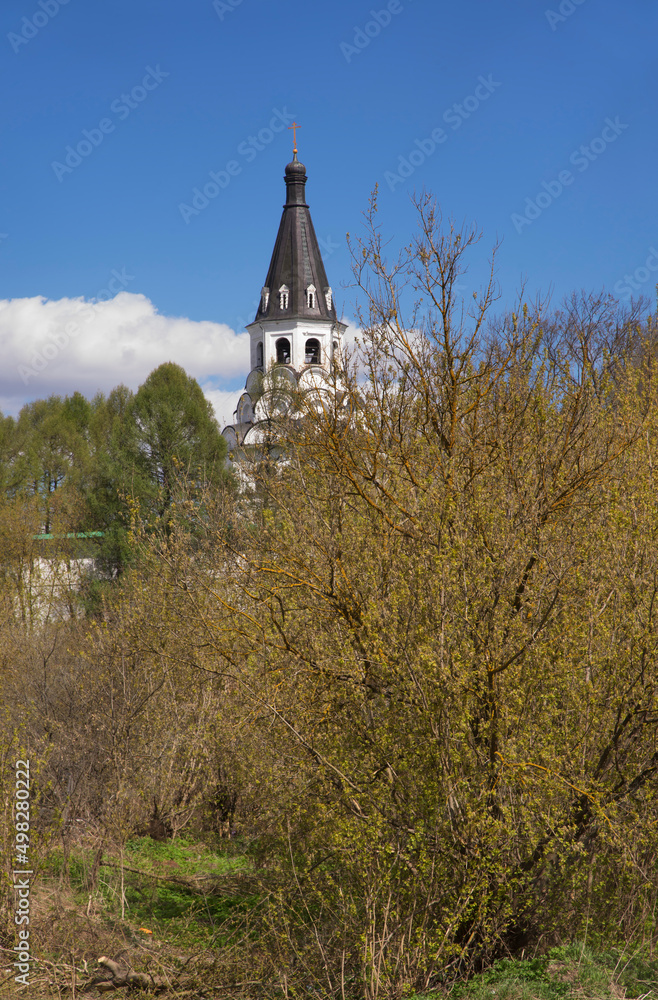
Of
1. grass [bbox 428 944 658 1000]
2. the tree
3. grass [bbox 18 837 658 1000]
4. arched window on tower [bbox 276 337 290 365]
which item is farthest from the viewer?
arched window on tower [bbox 276 337 290 365]

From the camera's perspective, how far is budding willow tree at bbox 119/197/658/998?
499cm

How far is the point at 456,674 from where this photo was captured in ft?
16.4

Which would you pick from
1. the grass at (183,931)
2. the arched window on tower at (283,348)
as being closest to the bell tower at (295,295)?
the arched window on tower at (283,348)

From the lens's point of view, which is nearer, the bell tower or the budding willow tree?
the budding willow tree

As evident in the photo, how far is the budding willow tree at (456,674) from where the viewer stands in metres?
4.99

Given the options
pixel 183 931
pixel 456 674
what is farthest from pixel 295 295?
pixel 456 674

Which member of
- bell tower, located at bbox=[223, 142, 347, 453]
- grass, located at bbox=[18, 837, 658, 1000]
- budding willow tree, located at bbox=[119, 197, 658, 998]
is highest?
bell tower, located at bbox=[223, 142, 347, 453]

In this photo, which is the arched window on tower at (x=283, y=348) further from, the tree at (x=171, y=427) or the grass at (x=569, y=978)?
the grass at (x=569, y=978)

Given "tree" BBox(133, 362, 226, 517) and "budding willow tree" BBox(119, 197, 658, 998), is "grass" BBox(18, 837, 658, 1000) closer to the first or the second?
"budding willow tree" BBox(119, 197, 658, 998)

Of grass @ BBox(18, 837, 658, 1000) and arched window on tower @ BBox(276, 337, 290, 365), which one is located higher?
arched window on tower @ BBox(276, 337, 290, 365)

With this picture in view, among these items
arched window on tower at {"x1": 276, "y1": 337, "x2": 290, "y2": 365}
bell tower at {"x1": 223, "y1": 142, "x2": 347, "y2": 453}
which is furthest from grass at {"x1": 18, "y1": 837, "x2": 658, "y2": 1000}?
arched window on tower at {"x1": 276, "y1": 337, "x2": 290, "y2": 365}

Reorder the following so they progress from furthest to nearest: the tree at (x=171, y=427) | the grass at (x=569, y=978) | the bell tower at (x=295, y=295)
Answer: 1. the bell tower at (x=295, y=295)
2. the tree at (x=171, y=427)
3. the grass at (x=569, y=978)

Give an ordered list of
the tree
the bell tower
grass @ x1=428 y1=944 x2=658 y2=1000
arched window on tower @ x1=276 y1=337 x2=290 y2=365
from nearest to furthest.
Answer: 1. grass @ x1=428 y1=944 x2=658 y2=1000
2. the tree
3. the bell tower
4. arched window on tower @ x1=276 y1=337 x2=290 y2=365

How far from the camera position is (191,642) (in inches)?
302
